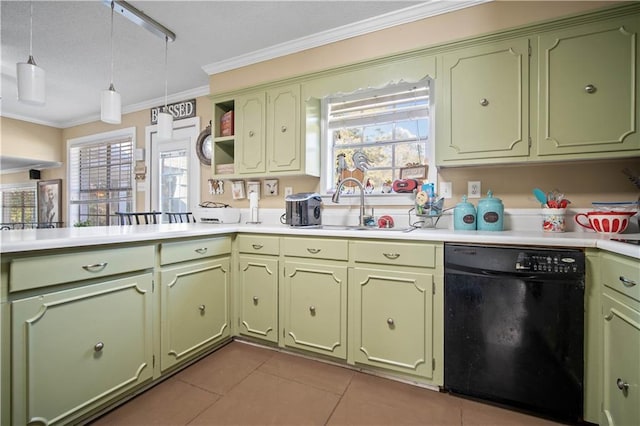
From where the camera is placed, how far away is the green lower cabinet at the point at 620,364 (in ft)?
3.43

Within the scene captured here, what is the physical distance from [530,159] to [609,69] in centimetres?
57

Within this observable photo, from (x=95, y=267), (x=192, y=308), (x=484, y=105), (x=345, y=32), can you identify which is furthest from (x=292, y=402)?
(x=345, y=32)

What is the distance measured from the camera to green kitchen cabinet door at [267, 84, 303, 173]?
7.95 ft

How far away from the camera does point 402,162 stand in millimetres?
2400

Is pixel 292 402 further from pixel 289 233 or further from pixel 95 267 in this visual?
pixel 95 267

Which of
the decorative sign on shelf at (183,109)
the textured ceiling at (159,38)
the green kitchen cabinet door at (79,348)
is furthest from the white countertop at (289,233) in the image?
the decorative sign on shelf at (183,109)

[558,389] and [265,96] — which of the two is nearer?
[558,389]

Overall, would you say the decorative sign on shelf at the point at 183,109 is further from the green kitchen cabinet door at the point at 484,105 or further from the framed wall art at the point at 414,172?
the green kitchen cabinet door at the point at 484,105

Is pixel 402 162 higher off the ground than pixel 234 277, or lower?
higher

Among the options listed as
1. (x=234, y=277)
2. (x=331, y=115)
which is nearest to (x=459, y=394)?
(x=234, y=277)

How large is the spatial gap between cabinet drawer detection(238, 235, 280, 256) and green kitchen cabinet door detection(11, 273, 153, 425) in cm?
70

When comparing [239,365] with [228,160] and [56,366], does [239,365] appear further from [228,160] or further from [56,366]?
[228,160]

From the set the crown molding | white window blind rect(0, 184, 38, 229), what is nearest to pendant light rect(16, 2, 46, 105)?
the crown molding

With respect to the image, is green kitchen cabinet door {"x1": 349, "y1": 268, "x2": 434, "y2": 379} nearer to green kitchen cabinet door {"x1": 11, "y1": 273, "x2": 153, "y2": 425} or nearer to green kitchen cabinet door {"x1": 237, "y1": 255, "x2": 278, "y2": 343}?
green kitchen cabinet door {"x1": 237, "y1": 255, "x2": 278, "y2": 343}
